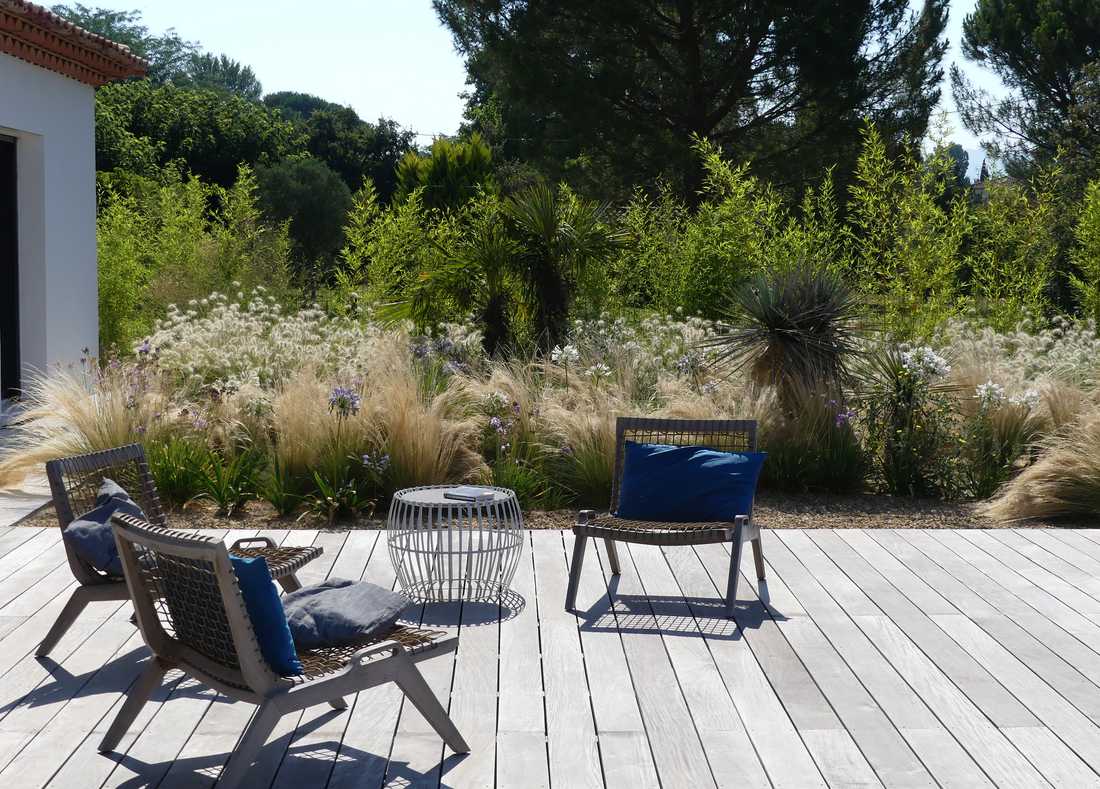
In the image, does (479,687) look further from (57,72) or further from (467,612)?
(57,72)

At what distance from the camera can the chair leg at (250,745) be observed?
2600 millimetres

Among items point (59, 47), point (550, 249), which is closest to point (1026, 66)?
point (550, 249)

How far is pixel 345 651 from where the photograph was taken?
2.91 meters

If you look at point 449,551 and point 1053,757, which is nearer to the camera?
point 1053,757

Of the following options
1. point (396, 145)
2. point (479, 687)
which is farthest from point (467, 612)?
point (396, 145)

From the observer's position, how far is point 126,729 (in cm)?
298

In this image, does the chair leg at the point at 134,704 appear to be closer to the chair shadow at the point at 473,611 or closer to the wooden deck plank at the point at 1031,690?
the chair shadow at the point at 473,611

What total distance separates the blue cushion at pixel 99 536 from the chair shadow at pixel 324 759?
0.72 meters

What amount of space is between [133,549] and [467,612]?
5.34ft

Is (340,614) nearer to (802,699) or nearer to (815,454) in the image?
(802,699)

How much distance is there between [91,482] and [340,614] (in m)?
1.42

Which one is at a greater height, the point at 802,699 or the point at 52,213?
the point at 52,213

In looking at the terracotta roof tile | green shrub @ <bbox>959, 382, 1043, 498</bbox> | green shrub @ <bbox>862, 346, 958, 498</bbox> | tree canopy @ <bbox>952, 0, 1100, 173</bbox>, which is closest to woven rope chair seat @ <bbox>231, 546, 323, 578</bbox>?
green shrub @ <bbox>862, 346, 958, 498</bbox>

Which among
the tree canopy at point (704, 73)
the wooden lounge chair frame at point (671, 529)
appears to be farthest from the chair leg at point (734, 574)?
the tree canopy at point (704, 73)
